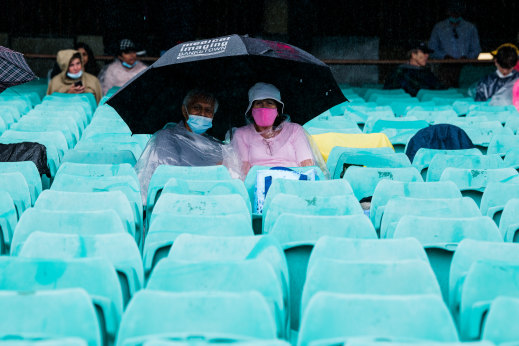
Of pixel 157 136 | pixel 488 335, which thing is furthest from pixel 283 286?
pixel 157 136

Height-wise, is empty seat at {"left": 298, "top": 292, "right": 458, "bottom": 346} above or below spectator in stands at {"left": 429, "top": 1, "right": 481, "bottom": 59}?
below

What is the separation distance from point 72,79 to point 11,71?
4.07m

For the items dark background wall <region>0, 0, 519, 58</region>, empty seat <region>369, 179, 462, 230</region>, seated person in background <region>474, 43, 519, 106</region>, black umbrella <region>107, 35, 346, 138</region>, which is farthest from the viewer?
dark background wall <region>0, 0, 519, 58</region>

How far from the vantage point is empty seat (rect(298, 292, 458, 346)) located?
6.64ft

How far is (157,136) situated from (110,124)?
1.63 metres

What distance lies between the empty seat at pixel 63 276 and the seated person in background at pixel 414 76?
737cm

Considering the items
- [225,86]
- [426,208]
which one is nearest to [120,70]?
[225,86]

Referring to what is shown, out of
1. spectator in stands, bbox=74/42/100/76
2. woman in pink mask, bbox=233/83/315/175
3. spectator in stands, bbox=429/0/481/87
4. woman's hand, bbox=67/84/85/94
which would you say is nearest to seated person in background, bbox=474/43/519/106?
spectator in stands, bbox=429/0/481/87

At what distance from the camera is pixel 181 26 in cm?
1235

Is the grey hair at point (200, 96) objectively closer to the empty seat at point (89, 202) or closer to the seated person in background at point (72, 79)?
the empty seat at point (89, 202)

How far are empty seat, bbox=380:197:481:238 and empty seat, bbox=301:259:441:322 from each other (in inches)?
35.5

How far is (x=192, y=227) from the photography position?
2.99m

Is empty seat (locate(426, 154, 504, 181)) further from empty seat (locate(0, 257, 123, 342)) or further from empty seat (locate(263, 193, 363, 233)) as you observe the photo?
empty seat (locate(0, 257, 123, 342))

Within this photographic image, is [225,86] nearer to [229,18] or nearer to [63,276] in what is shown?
[63,276]
